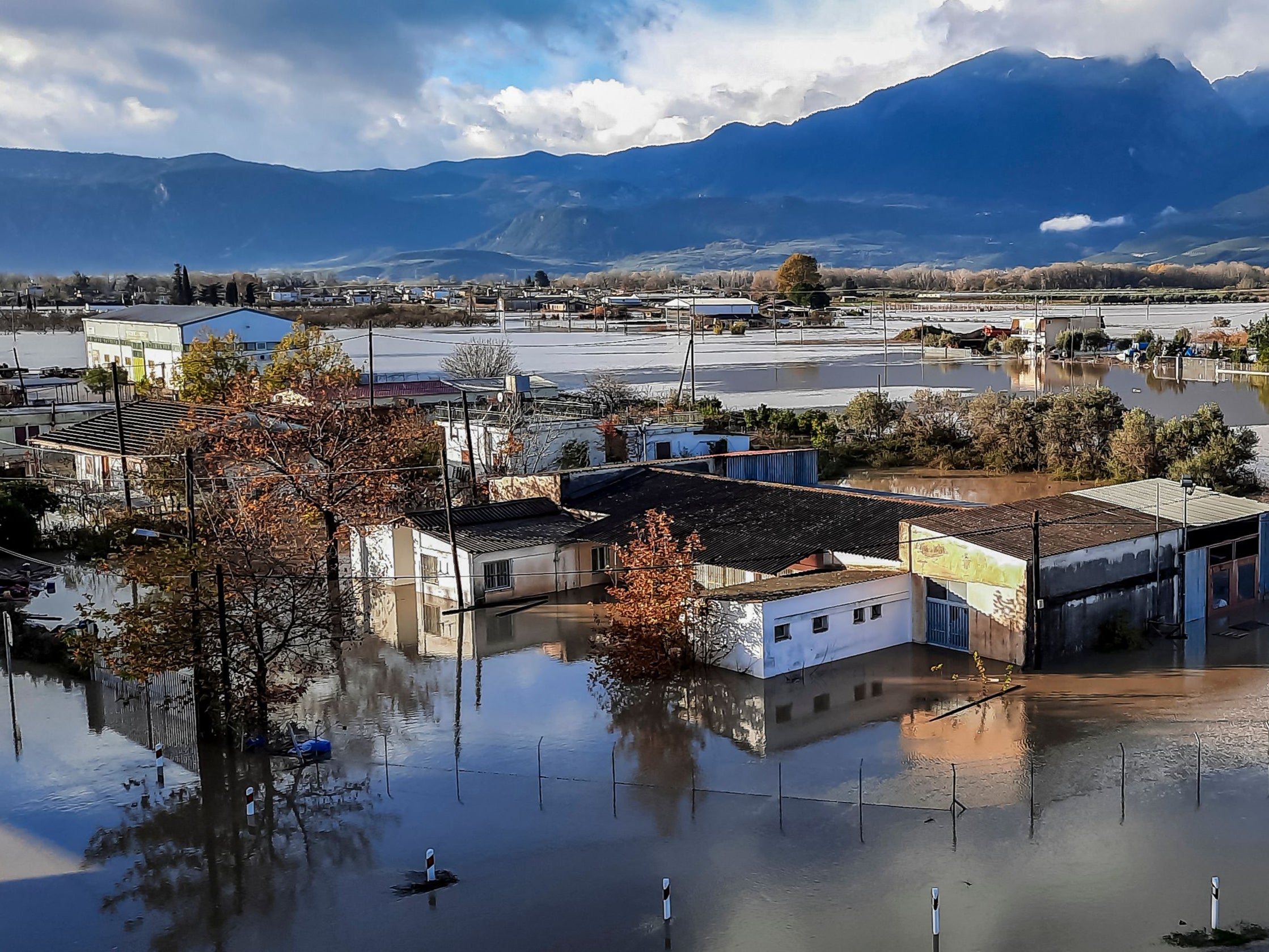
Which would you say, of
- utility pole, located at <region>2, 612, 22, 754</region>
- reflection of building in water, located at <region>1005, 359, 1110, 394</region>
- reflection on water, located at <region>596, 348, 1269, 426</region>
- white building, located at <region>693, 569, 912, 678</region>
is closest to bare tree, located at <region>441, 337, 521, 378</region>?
reflection on water, located at <region>596, 348, 1269, 426</region>

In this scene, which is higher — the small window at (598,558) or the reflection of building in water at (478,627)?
the small window at (598,558)

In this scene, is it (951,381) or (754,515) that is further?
(951,381)

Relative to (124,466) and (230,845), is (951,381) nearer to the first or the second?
(124,466)

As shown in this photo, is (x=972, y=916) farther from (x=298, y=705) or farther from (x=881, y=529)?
(x=881, y=529)

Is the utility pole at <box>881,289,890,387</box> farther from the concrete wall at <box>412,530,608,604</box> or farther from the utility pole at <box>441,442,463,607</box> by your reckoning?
the utility pole at <box>441,442,463,607</box>

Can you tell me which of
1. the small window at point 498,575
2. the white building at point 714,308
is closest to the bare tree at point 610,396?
the small window at point 498,575

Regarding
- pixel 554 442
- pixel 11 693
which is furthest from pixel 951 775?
pixel 554 442

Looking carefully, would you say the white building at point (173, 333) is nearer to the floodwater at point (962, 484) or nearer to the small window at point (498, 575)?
the floodwater at point (962, 484)
